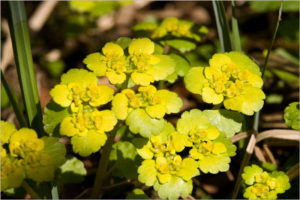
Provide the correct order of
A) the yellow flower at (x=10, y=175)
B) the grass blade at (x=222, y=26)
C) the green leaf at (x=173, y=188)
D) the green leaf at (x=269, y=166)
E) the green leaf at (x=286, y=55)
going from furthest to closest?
the green leaf at (x=286, y=55), the green leaf at (x=269, y=166), the grass blade at (x=222, y=26), the green leaf at (x=173, y=188), the yellow flower at (x=10, y=175)

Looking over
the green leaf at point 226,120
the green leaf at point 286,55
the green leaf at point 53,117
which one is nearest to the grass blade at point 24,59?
the green leaf at point 53,117

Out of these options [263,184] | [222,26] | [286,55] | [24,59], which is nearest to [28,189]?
[24,59]

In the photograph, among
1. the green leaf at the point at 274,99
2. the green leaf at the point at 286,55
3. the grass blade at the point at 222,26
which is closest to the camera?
the grass blade at the point at 222,26

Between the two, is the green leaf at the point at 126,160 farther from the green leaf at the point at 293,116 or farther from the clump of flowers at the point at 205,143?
the green leaf at the point at 293,116

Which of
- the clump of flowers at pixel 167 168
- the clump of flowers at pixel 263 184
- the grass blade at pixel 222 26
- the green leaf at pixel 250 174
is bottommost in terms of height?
the clump of flowers at pixel 263 184

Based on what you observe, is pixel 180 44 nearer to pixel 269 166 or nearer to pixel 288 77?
pixel 269 166

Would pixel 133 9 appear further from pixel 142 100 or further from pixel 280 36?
pixel 142 100

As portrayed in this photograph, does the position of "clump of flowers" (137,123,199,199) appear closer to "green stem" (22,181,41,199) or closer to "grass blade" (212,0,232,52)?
"green stem" (22,181,41,199)
